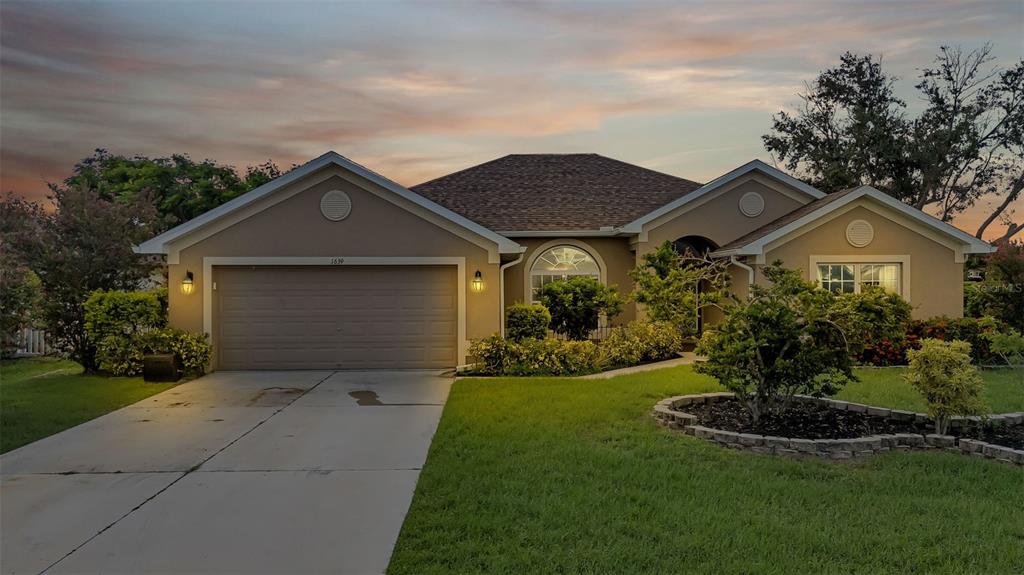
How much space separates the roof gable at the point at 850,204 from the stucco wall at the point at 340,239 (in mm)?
6133

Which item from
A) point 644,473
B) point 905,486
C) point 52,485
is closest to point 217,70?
point 52,485

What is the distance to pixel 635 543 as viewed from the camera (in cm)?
430

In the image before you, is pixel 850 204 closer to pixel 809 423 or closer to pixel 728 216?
pixel 728 216

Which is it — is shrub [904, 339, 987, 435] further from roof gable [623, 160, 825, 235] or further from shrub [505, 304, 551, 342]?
roof gable [623, 160, 825, 235]

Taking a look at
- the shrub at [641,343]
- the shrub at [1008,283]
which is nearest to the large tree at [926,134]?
the shrub at [1008,283]

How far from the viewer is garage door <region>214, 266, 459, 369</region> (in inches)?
521

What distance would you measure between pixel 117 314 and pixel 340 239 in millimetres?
4574

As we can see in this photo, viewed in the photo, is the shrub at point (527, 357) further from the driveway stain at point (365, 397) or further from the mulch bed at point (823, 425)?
the mulch bed at point (823, 425)

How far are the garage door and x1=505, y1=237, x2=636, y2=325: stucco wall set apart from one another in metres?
3.34

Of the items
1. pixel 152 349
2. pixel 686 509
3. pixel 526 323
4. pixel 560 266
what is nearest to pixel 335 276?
pixel 152 349

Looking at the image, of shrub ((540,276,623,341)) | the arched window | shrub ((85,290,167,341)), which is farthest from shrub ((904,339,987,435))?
shrub ((85,290,167,341))

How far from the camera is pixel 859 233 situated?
1441cm

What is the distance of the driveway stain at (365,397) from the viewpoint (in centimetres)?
970

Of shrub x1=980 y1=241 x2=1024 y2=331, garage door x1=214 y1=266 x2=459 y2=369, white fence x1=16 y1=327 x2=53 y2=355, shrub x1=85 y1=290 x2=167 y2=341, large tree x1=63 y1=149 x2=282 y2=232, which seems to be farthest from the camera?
large tree x1=63 y1=149 x2=282 y2=232
